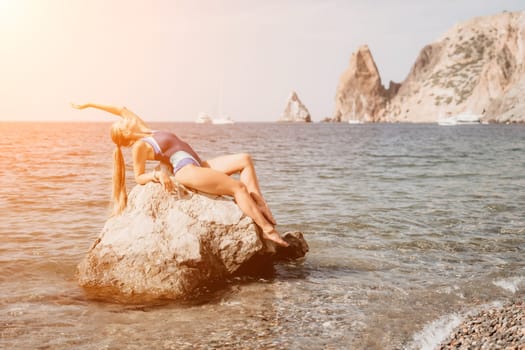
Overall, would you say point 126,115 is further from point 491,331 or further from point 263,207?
point 491,331

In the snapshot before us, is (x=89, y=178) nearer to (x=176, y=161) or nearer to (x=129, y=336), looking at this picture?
(x=176, y=161)

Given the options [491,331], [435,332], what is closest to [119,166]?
[435,332]

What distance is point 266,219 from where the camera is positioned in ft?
28.2

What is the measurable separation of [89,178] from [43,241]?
12259 mm

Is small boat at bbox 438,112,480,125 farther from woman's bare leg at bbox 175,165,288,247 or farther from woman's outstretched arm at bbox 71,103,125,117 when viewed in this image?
woman's outstretched arm at bbox 71,103,125,117

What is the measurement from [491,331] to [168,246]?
14.3 ft

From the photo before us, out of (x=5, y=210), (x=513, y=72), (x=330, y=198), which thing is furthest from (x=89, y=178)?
(x=513, y=72)

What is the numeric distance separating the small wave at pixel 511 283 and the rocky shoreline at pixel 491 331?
3.82ft

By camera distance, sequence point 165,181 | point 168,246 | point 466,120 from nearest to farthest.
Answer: point 168,246 < point 165,181 < point 466,120

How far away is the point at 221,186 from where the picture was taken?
27.3ft

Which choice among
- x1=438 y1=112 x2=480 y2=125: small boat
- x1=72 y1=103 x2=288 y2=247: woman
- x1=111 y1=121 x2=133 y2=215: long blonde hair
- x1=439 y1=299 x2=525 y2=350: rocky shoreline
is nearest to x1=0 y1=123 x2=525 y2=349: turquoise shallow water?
x1=439 y1=299 x2=525 y2=350: rocky shoreline

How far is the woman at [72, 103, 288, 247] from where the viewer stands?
8250 millimetres

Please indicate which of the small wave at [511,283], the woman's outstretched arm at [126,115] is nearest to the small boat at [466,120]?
the small wave at [511,283]

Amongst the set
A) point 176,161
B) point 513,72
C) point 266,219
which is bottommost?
point 266,219
